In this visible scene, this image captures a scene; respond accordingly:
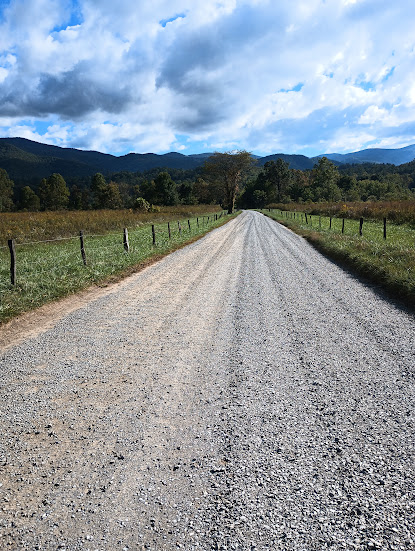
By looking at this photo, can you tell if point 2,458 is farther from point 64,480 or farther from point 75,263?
point 75,263

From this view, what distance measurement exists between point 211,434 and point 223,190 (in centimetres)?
6555

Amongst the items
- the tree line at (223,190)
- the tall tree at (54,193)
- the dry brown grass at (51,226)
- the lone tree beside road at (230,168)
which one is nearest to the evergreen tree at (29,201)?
the tree line at (223,190)

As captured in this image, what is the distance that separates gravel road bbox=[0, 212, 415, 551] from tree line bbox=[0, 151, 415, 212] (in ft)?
124

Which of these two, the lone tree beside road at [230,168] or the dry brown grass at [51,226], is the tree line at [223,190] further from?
the dry brown grass at [51,226]

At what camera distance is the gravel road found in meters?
2.11

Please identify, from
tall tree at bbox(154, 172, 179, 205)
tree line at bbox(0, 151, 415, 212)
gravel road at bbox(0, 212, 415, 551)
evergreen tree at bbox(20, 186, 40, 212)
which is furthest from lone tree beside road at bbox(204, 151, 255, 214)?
gravel road at bbox(0, 212, 415, 551)

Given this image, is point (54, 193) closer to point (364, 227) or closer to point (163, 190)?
point (163, 190)

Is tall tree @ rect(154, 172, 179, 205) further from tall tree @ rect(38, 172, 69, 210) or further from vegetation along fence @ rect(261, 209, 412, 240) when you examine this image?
vegetation along fence @ rect(261, 209, 412, 240)

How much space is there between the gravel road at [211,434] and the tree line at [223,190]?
124ft

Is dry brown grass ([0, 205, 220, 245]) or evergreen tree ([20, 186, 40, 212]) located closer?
dry brown grass ([0, 205, 220, 245])

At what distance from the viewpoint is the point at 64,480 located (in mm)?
2508

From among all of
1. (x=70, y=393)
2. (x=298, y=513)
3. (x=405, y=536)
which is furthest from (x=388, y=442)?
(x=70, y=393)

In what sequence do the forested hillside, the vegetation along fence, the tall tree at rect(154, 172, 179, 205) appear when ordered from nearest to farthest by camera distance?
the vegetation along fence, the forested hillside, the tall tree at rect(154, 172, 179, 205)

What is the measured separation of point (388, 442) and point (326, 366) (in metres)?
1.42
